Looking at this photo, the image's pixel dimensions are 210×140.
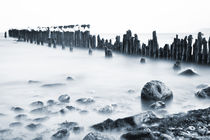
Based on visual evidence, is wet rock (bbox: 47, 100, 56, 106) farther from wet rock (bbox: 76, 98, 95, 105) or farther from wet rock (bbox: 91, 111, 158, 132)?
wet rock (bbox: 91, 111, 158, 132)

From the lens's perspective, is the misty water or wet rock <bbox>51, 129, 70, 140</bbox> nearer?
wet rock <bbox>51, 129, 70, 140</bbox>

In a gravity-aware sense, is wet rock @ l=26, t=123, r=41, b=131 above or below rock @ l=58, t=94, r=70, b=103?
below

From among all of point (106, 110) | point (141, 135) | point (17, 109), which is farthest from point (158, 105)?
point (17, 109)

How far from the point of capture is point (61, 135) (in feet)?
10.5

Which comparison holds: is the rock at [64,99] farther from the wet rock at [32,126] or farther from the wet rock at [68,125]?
the wet rock at [32,126]

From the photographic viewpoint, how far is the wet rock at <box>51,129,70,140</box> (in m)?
3.17

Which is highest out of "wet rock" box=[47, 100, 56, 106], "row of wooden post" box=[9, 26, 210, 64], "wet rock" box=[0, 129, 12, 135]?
"row of wooden post" box=[9, 26, 210, 64]

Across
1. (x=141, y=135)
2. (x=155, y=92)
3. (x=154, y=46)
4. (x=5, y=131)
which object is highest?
(x=154, y=46)

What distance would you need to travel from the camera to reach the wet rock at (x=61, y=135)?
10.4 feet

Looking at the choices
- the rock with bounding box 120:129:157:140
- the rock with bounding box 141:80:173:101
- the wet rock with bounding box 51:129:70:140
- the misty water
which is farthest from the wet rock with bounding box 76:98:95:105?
the rock with bounding box 120:129:157:140

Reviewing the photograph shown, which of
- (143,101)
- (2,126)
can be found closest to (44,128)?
(2,126)

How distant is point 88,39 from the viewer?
16.4m

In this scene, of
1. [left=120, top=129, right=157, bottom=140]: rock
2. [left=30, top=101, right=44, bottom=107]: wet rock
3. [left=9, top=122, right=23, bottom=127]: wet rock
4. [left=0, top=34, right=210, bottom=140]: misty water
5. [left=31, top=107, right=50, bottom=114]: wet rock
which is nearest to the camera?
[left=120, top=129, right=157, bottom=140]: rock

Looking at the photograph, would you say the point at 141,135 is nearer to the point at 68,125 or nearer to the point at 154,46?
the point at 68,125
